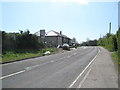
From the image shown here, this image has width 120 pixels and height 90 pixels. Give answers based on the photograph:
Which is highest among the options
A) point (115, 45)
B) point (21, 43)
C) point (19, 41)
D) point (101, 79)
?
point (19, 41)

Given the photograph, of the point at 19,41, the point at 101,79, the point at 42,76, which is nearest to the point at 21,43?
the point at 19,41


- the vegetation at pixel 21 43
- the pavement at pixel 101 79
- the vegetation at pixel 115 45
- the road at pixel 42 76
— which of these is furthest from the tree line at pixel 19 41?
the pavement at pixel 101 79

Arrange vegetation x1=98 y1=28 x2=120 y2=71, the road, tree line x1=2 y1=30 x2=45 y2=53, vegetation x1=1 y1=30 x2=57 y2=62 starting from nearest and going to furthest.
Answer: the road → vegetation x1=98 y1=28 x2=120 y2=71 → tree line x1=2 y1=30 x2=45 y2=53 → vegetation x1=1 y1=30 x2=57 y2=62

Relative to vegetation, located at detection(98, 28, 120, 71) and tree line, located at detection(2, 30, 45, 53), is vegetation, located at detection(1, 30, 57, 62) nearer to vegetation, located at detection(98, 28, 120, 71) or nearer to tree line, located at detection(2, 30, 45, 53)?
tree line, located at detection(2, 30, 45, 53)

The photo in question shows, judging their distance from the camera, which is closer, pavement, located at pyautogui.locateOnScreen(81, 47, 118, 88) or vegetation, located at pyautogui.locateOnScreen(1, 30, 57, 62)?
pavement, located at pyautogui.locateOnScreen(81, 47, 118, 88)

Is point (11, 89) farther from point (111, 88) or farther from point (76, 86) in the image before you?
point (111, 88)

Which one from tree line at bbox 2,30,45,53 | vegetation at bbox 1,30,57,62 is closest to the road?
vegetation at bbox 1,30,57,62

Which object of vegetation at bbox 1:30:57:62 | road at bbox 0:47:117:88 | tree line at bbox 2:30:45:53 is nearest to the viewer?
road at bbox 0:47:117:88

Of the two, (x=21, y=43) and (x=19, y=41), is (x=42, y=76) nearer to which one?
(x=19, y=41)

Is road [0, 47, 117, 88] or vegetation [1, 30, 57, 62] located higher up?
vegetation [1, 30, 57, 62]

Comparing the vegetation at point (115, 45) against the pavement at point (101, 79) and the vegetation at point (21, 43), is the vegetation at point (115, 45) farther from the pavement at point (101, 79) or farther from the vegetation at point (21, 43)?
the vegetation at point (21, 43)

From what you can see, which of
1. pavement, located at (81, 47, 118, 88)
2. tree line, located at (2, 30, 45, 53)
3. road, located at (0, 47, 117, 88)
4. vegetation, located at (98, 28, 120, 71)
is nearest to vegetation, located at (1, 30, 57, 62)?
tree line, located at (2, 30, 45, 53)

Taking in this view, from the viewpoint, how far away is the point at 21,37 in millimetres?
42281

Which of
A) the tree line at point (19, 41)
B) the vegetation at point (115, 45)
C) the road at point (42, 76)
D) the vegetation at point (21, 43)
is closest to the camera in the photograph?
the road at point (42, 76)
